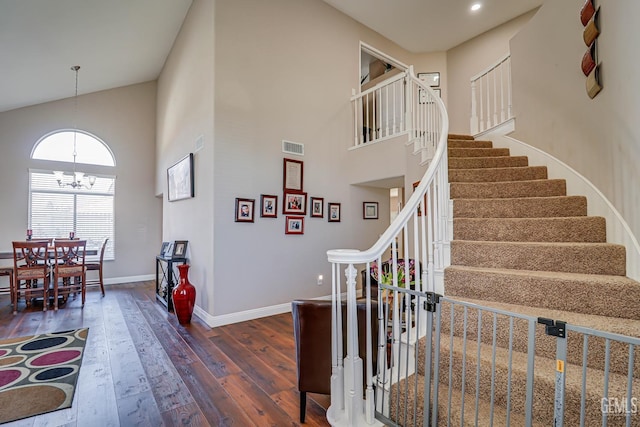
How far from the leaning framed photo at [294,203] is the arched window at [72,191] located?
4.11m

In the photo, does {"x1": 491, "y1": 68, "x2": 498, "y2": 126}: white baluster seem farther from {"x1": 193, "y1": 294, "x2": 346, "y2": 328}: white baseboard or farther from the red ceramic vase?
the red ceramic vase

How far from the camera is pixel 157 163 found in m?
6.78

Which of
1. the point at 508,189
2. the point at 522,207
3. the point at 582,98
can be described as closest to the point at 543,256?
the point at 522,207

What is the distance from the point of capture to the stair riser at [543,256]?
1.99m

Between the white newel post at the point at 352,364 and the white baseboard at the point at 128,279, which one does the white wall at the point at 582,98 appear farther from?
the white baseboard at the point at 128,279

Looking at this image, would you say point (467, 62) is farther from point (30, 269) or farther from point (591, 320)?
point (30, 269)

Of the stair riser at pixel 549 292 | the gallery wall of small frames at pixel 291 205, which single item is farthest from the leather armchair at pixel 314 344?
the gallery wall of small frames at pixel 291 205

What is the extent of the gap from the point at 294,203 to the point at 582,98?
338 cm

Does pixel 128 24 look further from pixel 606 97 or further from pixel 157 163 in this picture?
pixel 606 97

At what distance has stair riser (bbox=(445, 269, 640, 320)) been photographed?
171cm

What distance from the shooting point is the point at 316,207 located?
4.70 m

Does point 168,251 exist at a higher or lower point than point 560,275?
lower

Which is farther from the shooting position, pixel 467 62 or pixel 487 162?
pixel 467 62

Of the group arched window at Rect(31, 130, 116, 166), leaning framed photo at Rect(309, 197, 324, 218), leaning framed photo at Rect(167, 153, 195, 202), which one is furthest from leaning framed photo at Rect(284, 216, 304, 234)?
arched window at Rect(31, 130, 116, 166)
